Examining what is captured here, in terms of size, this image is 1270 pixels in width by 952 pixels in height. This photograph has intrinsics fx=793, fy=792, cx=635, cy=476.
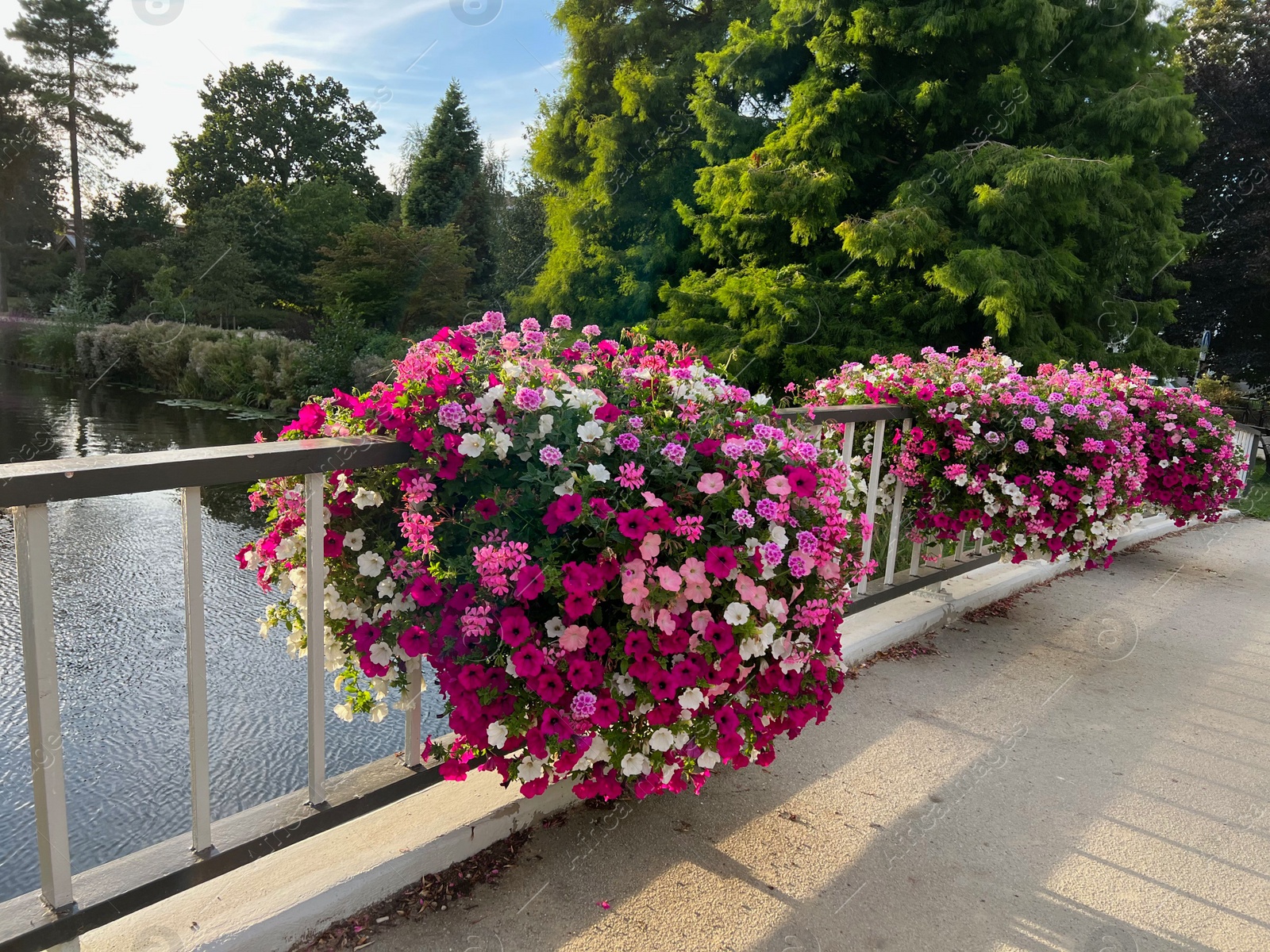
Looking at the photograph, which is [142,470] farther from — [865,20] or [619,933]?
[865,20]

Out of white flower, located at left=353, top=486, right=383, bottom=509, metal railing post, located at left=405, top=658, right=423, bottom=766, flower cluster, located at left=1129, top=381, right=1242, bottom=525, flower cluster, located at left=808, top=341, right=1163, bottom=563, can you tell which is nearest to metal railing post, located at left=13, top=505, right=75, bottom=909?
Answer: white flower, located at left=353, top=486, right=383, bottom=509

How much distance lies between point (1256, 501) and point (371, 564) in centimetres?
1051

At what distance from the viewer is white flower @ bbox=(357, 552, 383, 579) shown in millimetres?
1527

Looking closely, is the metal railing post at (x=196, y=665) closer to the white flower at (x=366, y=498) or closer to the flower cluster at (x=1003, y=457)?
the white flower at (x=366, y=498)

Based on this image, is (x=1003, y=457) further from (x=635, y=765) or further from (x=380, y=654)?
(x=380, y=654)

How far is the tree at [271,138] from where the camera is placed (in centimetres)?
2831

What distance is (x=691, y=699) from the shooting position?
1.54 m

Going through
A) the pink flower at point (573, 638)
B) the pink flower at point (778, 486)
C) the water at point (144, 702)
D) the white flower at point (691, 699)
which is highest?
the pink flower at point (778, 486)

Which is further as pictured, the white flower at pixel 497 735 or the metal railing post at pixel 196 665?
Answer: the white flower at pixel 497 735

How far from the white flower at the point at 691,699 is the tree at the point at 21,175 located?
1694 centimetres

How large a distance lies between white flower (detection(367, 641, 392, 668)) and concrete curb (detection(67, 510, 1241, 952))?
41cm

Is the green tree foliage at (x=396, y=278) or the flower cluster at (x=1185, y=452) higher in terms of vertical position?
the green tree foliage at (x=396, y=278)

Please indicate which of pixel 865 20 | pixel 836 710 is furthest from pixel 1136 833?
pixel 865 20

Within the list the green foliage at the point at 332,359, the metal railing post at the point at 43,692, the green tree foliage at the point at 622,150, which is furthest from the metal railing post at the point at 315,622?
the green tree foliage at the point at 622,150
